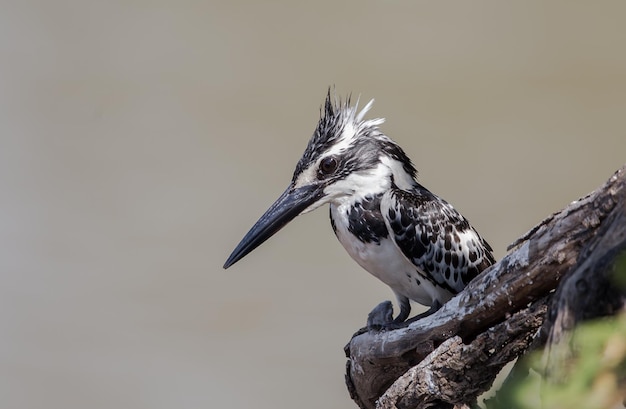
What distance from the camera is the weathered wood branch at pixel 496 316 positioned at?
1657mm

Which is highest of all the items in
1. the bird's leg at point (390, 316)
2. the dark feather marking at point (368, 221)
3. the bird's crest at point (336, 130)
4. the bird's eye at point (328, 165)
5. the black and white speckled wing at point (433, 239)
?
the bird's crest at point (336, 130)

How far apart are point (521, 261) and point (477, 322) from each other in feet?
0.80

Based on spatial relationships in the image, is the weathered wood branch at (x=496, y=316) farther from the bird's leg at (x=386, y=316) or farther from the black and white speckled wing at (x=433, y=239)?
the black and white speckled wing at (x=433, y=239)

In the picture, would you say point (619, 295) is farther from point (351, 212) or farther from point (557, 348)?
point (351, 212)

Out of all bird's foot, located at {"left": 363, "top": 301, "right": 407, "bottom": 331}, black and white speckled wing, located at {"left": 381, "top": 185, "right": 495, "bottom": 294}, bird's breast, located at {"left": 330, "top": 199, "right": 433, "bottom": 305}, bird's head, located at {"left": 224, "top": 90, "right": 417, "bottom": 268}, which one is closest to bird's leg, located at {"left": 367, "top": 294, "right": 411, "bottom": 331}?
bird's foot, located at {"left": 363, "top": 301, "right": 407, "bottom": 331}

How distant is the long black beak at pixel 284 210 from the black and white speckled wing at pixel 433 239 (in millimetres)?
265

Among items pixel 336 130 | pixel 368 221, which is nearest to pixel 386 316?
pixel 368 221

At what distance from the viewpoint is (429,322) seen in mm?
2227

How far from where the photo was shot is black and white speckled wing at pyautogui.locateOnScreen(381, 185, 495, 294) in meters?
2.60

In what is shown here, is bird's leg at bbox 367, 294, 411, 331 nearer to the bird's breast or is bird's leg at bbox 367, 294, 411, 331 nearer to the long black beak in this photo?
the bird's breast

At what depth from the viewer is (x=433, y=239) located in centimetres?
261

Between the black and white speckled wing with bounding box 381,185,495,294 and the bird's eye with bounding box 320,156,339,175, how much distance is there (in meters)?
0.22

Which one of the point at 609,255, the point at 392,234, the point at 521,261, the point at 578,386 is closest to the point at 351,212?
the point at 392,234

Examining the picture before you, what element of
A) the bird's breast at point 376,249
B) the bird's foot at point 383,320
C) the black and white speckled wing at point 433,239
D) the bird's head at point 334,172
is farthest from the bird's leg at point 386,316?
the bird's head at point 334,172
